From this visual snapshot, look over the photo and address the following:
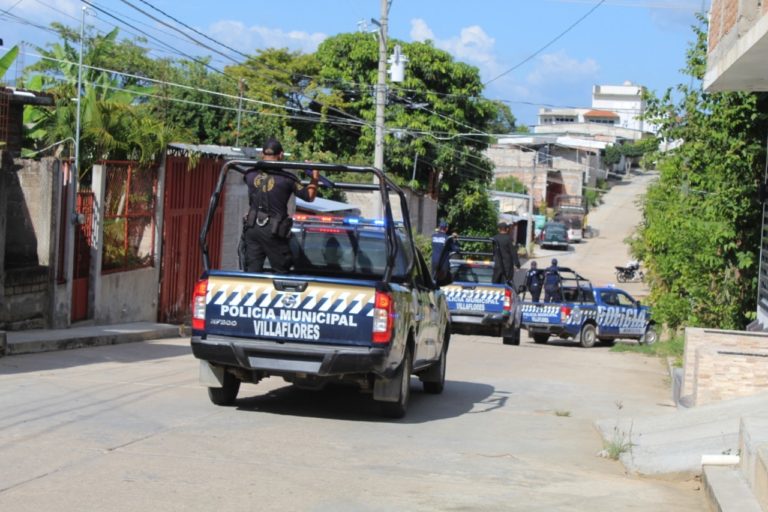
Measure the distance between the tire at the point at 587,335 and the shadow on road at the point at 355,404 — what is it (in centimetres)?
1452

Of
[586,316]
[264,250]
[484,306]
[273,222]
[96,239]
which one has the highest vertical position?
[273,222]

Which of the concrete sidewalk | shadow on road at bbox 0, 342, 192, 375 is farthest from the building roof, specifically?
shadow on road at bbox 0, 342, 192, 375

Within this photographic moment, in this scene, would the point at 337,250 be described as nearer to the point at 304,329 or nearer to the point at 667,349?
the point at 304,329

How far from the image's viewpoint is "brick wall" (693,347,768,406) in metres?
10.6

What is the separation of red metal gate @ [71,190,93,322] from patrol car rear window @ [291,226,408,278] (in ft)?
25.4

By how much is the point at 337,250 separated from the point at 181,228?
38.3ft

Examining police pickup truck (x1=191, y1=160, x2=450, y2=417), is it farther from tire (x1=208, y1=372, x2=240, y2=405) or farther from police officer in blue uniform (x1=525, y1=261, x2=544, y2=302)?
police officer in blue uniform (x1=525, y1=261, x2=544, y2=302)

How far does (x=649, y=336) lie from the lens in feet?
100

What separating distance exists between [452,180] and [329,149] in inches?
291

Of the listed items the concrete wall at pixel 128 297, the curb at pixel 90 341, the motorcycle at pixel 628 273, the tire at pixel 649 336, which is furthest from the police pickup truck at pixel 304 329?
the motorcycle at pixel 628 273

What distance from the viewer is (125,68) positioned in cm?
4666

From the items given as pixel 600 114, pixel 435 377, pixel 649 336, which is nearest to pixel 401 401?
pixel 435 377

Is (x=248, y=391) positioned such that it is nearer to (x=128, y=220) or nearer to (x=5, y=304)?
(x=5, y=304)

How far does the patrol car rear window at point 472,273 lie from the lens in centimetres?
2444
